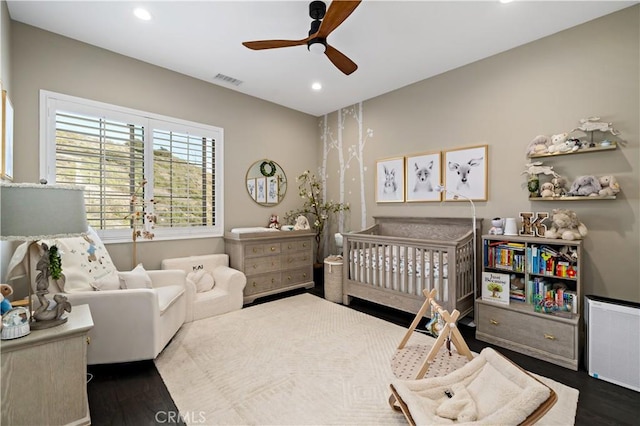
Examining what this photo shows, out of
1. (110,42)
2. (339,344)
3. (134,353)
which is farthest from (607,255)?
(110,42)

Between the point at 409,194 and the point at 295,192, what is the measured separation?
194 centimetres

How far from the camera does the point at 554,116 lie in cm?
273

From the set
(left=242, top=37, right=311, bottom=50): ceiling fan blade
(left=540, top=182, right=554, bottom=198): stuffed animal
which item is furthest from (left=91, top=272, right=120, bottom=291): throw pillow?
(left=540, top=182, right=554, bottom=198): stuffed animal

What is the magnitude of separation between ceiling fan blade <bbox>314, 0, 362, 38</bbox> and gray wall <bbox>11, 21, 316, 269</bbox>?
225 cm

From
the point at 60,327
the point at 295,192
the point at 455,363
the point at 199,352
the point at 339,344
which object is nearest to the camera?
the point at 60,327

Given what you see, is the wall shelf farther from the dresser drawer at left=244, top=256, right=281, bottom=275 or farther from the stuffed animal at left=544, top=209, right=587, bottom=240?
the dresser drawer at left=244, top=256, right=281, bottom=275

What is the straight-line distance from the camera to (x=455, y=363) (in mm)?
1880

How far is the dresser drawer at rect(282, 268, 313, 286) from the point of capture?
165 inches

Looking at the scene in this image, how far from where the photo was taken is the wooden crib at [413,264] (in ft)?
9.27

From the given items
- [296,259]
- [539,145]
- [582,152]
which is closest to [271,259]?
[296,259]

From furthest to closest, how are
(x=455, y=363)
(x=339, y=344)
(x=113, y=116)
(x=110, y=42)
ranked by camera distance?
(x=113, y=116) → (x=110, y=42) → (x=339, y=344) → (x=455, y=363)

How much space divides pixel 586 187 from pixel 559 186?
0.69 ft

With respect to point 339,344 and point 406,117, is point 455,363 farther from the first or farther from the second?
point 406,117

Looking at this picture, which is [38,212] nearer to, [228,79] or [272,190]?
[228,79]
